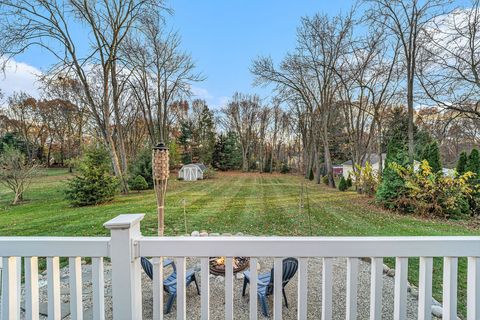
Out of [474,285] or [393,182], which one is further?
[393,182]

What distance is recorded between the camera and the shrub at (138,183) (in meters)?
13.1

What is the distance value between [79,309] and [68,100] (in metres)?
20.7

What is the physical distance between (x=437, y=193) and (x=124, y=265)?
8.59 metres

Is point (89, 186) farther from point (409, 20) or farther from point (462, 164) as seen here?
point (462, 164)

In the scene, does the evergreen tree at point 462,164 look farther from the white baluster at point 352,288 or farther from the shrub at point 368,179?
the white baluster at point 352,288

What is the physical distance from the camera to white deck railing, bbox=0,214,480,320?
1.29m

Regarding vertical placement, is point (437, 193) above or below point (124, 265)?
below

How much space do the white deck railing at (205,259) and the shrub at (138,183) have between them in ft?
41.0

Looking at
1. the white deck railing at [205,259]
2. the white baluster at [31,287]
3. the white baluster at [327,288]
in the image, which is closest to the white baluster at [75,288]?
the white deck railing at [205,259]

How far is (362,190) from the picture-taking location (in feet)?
38.0

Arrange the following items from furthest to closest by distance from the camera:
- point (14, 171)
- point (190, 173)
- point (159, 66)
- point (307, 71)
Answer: point (190, 173) < point (159, 66) < point (307, 71) < point (14, 171)

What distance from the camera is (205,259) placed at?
4.36 ft

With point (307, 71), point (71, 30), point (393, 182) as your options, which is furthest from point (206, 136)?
point (393, 182)

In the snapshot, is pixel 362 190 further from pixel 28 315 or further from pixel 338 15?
pixel 28 315
